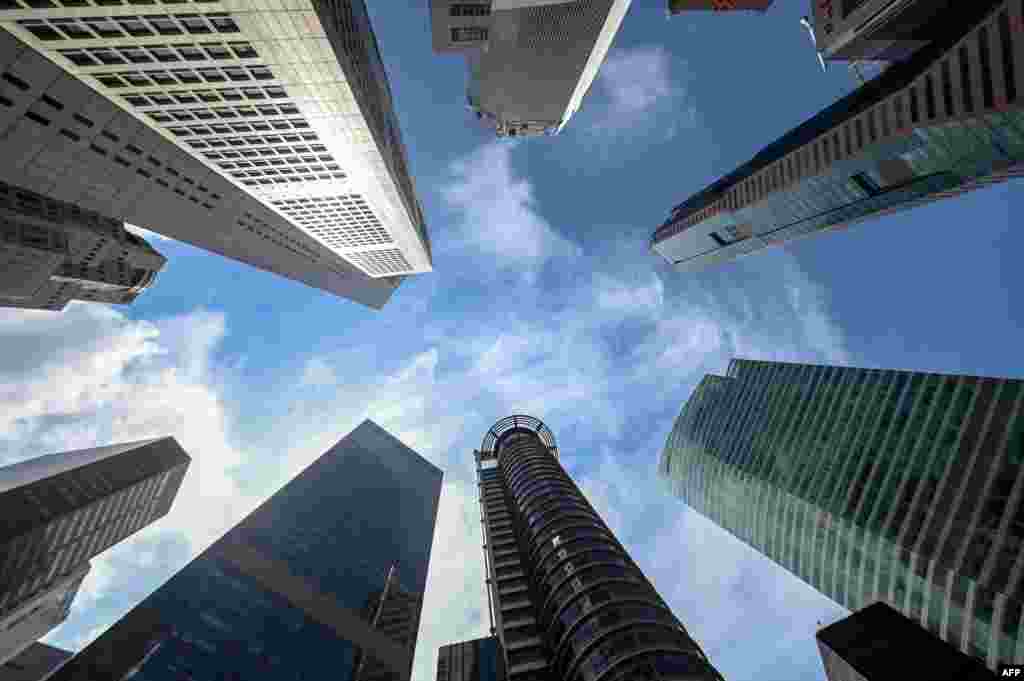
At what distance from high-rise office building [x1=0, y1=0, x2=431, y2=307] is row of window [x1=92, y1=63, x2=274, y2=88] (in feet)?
0.52

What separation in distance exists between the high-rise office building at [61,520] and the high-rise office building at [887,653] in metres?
150

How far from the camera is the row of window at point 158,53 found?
43.5 m

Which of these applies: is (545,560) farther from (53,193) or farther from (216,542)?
(53,193)

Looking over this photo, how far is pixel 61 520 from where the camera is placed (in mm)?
117438

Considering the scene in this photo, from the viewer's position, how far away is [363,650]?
84000mm

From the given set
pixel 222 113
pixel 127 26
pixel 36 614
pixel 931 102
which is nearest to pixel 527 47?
pixel 931 102

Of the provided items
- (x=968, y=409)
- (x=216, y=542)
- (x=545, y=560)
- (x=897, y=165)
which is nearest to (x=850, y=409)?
(x=968, y=409)

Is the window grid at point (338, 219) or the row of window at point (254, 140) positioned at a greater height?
the row of window at point (254, 140)

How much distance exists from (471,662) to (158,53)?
88712mm

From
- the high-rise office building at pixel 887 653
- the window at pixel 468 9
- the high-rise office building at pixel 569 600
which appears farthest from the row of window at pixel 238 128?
the high-rise office building at pixel 887 653

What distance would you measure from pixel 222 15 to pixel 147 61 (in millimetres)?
10214

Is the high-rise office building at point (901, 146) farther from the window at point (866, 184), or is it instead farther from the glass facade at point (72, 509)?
the glass facade at point (72, 509)

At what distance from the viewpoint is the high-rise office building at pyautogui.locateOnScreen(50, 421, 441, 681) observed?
209 feet

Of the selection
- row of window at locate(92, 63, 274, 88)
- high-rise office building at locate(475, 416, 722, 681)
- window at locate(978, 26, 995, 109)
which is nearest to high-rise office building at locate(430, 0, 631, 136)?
row of window at locate(92, 63, 274, 88)
